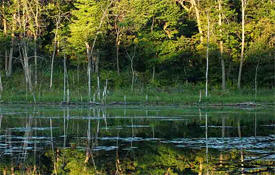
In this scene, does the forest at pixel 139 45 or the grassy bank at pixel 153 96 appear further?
the forest at pixel 139 45

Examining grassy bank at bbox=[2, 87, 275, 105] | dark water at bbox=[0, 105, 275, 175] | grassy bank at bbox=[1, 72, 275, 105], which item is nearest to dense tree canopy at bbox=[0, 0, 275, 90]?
grassy bank at bbox=[1, 72, 275, 105]

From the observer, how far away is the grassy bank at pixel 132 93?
4856 centimetres

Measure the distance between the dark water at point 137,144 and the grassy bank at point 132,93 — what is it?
409 inches

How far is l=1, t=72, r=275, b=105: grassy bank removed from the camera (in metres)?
48.6

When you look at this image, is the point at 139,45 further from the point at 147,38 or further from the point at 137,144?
the point at 137,144

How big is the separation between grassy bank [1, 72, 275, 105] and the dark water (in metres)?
10.4

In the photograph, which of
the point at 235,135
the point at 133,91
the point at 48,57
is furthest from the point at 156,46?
the point at 235,135

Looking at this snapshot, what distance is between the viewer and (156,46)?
197 feet

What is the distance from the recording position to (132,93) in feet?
171

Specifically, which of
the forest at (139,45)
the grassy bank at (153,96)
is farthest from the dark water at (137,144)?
the forest at (139,45)

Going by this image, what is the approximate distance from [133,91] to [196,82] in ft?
35.7

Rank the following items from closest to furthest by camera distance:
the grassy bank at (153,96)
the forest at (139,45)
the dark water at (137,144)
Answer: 1. the dark water at (137,144)
2. the grassy bank at (153,96)
3. the forest at (139,45)

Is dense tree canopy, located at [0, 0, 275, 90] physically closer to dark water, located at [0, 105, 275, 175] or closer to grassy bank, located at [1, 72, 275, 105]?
grassy bank, located at [1, 72, 275, 105]

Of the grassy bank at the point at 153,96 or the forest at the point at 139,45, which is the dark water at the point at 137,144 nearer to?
the grassy bank at the point at 153,96
